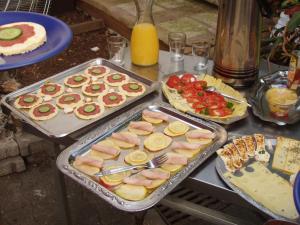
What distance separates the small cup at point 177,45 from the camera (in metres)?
1.66

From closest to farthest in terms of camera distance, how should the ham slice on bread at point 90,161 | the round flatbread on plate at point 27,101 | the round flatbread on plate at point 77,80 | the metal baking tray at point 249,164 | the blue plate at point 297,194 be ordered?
the blue plate at point 297,194
the metal baking tray at point 249,164
the ham slice on bread at point 90,161
the round flatbread on plate at point 27,101
the round flatbread on plate at point 77,80

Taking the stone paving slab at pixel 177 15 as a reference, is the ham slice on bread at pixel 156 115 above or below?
above

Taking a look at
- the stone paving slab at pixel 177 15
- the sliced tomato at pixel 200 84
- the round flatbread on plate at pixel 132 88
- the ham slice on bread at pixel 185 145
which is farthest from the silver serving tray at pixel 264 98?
the stone paving slab at pixel 177 15

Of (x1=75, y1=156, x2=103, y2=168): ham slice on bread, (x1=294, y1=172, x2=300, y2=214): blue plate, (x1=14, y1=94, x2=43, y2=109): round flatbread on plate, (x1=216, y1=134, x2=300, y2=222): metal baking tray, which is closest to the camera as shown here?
(x1=294, y1=172, x2=300, y2=214): blue plate

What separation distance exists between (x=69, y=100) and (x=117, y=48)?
0.36m

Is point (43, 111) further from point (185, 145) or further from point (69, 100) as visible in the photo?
point (185, 145)

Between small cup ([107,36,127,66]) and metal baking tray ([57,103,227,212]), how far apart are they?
1.27ft

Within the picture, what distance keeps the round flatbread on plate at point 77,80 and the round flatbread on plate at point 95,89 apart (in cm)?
2

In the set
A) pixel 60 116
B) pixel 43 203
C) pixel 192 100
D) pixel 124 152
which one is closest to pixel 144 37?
pixel 192 100

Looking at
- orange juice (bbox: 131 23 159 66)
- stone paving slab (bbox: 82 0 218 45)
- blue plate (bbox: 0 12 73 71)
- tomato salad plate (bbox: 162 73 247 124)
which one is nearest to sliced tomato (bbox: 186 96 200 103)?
tomato salad plate (bbox: 162 73 247 124)

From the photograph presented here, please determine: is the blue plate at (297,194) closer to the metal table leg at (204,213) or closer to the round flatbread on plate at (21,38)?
the metal table leg at (204,213)

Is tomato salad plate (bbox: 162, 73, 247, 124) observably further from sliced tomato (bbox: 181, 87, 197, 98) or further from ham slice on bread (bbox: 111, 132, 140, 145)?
Result: ham slice on bread (bbox: 111, 132, 140, 145)

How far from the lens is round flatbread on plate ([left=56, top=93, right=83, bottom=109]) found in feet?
4.59

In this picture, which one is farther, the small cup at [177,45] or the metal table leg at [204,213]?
the small cup at [177,45]
